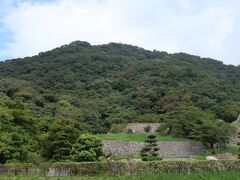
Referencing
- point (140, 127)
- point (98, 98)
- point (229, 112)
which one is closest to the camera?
point (140, 127)

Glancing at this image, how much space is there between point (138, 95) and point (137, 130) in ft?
44.4

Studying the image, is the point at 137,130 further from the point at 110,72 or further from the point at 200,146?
the point at 110,72

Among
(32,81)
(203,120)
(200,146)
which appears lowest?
(200,146)

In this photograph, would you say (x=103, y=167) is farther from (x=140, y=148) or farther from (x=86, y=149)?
(x=140, y=148)

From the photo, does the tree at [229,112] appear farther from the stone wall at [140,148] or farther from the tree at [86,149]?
the tree at [86,149]

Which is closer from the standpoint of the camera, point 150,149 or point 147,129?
point 150,149

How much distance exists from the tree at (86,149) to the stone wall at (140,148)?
888cm

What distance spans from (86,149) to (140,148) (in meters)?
10.2

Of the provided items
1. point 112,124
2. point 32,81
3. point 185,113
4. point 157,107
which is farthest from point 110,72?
point 185,113

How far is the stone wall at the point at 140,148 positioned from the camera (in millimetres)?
36812

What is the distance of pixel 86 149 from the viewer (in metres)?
27.6

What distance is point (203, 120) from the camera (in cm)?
3825

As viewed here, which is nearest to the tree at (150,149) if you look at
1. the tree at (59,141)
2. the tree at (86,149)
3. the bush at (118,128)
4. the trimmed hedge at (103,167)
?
the tree at (86,149)

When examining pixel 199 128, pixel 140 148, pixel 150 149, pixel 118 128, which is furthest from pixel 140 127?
pixel 150 149
